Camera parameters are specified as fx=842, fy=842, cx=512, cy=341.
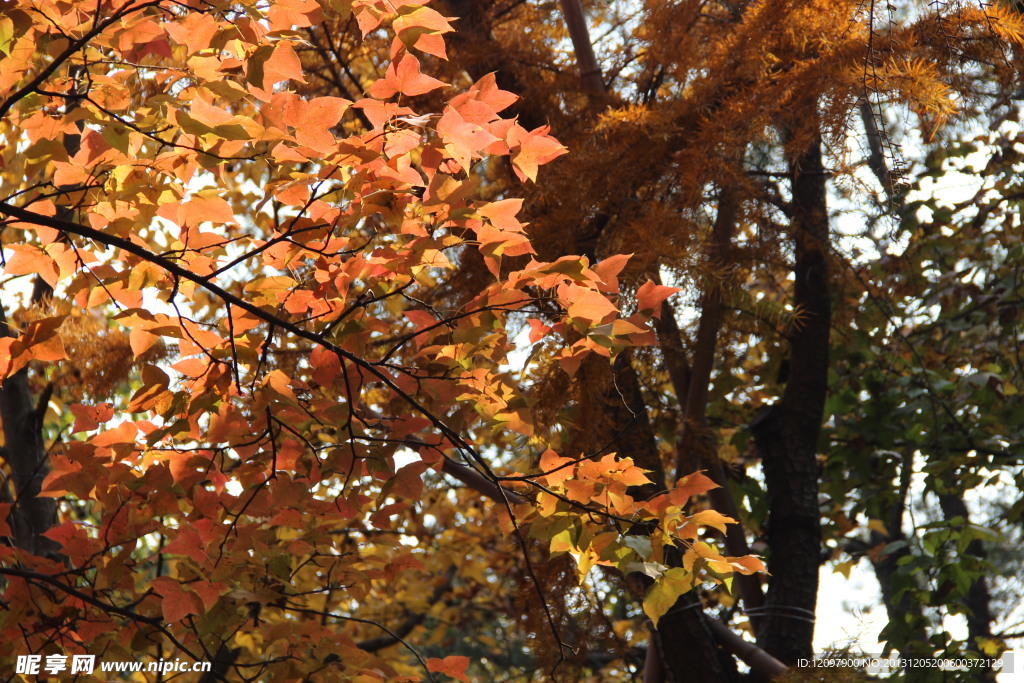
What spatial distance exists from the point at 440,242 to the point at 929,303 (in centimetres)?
303

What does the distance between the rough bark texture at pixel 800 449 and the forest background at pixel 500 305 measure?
12 millimetres

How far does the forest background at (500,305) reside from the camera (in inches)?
54.6

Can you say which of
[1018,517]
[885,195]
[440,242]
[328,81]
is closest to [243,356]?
[440,242]

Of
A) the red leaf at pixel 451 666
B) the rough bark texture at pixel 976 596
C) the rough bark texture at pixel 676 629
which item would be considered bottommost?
the red leaf at pixel 451 666

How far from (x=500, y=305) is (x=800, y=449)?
205cm

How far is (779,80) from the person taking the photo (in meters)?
2.20

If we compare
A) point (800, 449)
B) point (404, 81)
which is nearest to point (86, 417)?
point (404, 81)

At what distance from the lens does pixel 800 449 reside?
3.15 m

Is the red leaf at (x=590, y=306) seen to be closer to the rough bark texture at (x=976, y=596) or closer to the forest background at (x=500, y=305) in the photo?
the forest background at (x=500, y=305)

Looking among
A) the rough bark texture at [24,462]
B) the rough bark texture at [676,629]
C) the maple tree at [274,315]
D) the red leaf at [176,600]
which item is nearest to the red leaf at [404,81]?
the maple tree at [274,315]

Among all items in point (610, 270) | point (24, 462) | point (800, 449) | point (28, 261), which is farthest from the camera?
point (800, 449)

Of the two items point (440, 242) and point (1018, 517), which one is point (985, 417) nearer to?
point (1018, 517)

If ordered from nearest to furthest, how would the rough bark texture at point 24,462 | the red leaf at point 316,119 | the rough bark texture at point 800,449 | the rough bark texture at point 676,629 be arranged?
1. the red leaf at point 316,119
2. the rough bark texture at point 24,462
3. the rough bark texture at point 676,629
4. the rough bark texture at point 800,449

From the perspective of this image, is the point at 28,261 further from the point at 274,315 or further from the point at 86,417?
the point at 274,315
